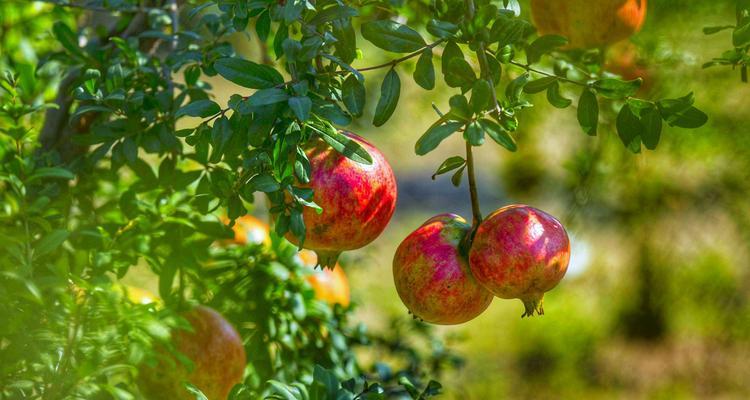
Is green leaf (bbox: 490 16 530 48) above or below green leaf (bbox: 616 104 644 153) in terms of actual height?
above

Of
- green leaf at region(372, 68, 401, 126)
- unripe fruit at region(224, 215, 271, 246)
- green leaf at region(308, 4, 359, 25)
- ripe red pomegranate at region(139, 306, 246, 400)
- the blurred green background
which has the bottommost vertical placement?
the blurred green background

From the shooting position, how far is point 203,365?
0.83 m

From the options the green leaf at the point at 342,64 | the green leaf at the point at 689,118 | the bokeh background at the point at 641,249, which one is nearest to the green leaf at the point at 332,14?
the green leaf at the point at 342,64

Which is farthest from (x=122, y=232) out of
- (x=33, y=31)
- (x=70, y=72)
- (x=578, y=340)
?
(x=578, y=340)

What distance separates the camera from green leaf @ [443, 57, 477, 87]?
63cm

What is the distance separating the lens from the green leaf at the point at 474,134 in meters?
0.60

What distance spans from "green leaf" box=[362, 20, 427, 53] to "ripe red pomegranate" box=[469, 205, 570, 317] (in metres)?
0.13

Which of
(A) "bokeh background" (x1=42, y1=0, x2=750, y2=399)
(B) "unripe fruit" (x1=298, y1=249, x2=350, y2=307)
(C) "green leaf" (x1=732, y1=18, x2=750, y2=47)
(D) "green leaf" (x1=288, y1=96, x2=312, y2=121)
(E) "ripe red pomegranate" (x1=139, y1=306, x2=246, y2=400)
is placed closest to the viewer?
(D) "green leaf" (x1=288, y1=96, x2=312, y2=121)

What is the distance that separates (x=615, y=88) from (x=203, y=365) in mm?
427

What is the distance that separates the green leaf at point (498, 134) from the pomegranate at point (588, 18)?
0.28 metres

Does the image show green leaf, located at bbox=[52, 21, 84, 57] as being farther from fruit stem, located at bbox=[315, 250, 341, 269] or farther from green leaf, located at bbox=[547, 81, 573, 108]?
green leaf, located at bbox=[547, 81, 573, 108]

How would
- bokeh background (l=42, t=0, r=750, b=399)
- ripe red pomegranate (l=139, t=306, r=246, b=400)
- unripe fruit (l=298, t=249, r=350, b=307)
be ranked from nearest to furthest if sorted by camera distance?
1. ripe red pomegranate (l=139, t=306, r=246, b=400)
2. unripe fruit (l=298, t=249, r=350, b=307)
3. bokeh background (l=42, t=0, r=750, b=399)

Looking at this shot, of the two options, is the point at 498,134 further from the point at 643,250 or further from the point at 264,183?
the point at 643,250

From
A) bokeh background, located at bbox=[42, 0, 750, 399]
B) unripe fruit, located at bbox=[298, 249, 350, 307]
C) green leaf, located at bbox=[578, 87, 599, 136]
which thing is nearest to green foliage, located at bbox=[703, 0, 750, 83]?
green leaf, located at bbox=[578, 87, 599, 136]
